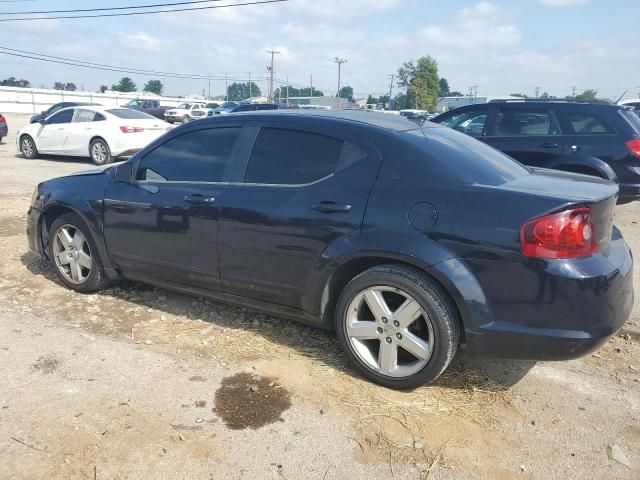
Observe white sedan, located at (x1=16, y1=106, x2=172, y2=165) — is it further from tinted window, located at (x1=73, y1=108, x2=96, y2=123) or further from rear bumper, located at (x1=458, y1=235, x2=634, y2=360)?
rear bumper, located at (x1=458, y1=235, x2=634, y2=360)

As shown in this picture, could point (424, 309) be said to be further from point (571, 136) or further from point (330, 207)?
point (571, 136)

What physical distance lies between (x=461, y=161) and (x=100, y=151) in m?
11.8

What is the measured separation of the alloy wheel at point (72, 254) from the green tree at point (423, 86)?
252 ft

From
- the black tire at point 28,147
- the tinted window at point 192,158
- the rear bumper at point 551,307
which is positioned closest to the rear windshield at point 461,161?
the rear bumper at point 551,307

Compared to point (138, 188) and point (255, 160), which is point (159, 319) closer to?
point (138, 188)

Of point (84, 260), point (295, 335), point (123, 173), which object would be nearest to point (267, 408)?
point (295, 335)

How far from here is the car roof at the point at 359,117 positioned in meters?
3.47

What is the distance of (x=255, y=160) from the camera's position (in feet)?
11.9

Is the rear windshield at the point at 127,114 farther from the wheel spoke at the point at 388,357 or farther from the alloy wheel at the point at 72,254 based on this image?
the wheel spoke at the point at 388,357

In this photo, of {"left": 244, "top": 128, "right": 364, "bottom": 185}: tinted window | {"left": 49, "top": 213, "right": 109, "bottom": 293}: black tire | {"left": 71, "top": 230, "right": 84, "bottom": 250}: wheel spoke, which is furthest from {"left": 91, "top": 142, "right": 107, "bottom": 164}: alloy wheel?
{"left": 244, "top": 128, "right": 364, "bottom": 185}: tinted window

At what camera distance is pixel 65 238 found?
4.62 metres

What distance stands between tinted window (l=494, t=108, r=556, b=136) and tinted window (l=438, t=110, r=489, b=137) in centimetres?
28

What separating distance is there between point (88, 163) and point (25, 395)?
11891 millimetres

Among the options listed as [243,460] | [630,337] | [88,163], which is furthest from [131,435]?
[88,163]
